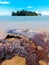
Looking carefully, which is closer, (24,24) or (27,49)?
(27,49)

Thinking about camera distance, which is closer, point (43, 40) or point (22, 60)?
point (22, 60)

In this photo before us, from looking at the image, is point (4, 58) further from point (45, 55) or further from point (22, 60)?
point (45, 55)

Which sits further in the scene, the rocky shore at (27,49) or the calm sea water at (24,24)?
the calm sea water at (24,24)

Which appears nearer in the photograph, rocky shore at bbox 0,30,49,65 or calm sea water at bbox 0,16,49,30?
rocky shore at bbox 0,30,49,65

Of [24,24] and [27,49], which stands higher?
[27,49]

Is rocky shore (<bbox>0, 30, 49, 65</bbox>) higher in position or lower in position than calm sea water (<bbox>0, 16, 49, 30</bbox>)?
higher

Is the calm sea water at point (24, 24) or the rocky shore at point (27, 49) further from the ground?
the rocky shore at point (27, 49)

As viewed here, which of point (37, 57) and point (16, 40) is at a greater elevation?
point (16, 40)

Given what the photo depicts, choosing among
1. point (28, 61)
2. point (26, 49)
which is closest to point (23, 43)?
point (26, 49)
